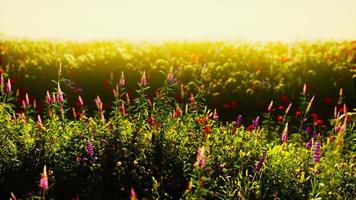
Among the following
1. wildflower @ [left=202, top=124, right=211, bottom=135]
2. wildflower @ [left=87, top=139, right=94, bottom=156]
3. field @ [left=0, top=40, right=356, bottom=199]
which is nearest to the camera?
field @ [left=0, top=40, right=356, bottom=199]

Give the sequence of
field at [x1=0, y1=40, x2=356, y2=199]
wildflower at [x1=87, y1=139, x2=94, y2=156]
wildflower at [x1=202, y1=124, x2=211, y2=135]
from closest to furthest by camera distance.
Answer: field at [x1=0, y1=40, x2=356, y2=199], wildflower at [x1=87, y1=139, x2=94, y2=156], wildflower at [x1=202, y1=124, x2=211, y2=135]

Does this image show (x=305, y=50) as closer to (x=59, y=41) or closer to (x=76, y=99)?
Answer: (x=76, y=99)

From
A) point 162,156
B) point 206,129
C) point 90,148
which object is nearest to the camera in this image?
point 90,148

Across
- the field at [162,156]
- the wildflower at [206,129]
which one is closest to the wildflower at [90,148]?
the field at [162,156]

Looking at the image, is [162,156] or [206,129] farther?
[206,129]

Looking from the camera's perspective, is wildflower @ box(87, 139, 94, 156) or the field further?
wildflower @ box(87, 139, 94, 156)

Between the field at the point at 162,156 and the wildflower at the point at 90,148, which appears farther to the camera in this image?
the wildflower at the point at 90,148

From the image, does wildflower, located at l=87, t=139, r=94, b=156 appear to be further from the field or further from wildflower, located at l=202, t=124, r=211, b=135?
wildflower, located at l=202, t=124, r=211, b=135

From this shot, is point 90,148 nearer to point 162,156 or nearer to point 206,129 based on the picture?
point 162,156

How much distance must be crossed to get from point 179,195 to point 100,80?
7.32 meters

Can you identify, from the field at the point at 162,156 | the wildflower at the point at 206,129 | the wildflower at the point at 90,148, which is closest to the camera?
the field at the point at 162,156

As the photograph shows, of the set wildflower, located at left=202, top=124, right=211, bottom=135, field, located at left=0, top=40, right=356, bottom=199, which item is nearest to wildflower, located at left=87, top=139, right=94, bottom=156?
field, located at left=0, top=40, right=356, bottom=199

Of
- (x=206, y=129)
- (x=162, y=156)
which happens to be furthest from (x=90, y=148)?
(x=206, y=129)

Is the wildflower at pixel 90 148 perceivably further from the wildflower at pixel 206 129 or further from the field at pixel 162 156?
the wildflower at pixel 206 129
